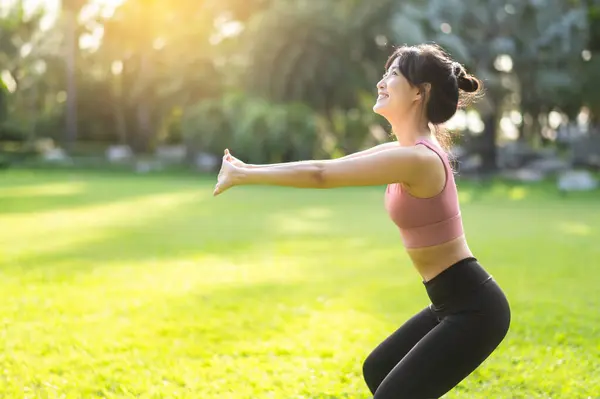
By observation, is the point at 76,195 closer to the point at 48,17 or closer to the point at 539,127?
the point at 539,127

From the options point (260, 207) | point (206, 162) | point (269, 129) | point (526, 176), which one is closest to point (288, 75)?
point (269, 129)

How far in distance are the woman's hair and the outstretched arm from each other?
30 centimetres

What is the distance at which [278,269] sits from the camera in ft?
34.2

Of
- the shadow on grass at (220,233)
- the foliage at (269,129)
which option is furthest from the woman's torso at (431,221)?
the foliage at (269,129)

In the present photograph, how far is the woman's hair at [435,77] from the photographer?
3293 millimetres

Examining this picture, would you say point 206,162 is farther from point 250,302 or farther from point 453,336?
point 453,336

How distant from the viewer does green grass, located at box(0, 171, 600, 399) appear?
5.21 m

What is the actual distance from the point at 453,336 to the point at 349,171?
812 mm

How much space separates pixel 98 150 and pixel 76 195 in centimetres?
2889

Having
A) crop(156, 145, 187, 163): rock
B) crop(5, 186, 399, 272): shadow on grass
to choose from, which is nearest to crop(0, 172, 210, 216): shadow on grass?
crop(5, 186, 399, 272): shadow on grass

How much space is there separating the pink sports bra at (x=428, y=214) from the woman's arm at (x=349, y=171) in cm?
13

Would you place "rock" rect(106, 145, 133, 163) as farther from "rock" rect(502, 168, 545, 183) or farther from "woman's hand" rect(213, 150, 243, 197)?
"woman's hand" rect(213, 150, 243, 197)

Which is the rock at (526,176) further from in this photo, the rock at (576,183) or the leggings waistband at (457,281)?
the leggings waistband at (457,281)

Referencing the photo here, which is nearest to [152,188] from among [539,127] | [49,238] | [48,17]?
[49,238]
